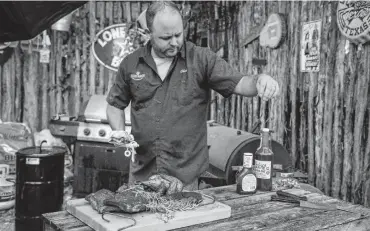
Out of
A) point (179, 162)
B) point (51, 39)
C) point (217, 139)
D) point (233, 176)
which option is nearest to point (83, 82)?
point (51, 39)

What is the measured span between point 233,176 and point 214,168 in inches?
12.0

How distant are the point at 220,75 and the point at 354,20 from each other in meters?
1.91

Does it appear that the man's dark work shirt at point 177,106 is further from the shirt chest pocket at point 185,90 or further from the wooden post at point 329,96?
the wooden post at point 329,96

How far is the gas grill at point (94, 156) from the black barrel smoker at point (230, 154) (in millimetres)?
1652

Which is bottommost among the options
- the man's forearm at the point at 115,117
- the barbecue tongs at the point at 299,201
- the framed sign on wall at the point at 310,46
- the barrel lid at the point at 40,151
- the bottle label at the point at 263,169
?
the barrel lid at the point at 40,151

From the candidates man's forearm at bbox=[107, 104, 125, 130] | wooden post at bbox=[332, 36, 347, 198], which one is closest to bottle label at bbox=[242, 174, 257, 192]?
man's forearm at bbox=[107, 104, 125, 130]

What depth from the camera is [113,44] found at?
25.8ft

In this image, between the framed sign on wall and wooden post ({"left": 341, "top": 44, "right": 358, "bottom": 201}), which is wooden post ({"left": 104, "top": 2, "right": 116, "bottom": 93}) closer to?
the framed sign on wall

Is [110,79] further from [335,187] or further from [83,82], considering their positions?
[335,187]

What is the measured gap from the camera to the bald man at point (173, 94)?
3.06 m

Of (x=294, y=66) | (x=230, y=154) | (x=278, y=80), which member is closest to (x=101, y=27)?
(x=278, y=80)

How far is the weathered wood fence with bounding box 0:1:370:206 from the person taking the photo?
4258 millimetres

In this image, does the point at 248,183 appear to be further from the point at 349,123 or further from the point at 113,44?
the point at 113,44

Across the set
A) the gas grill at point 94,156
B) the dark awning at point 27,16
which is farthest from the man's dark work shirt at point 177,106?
the gas grill at point 94,156
